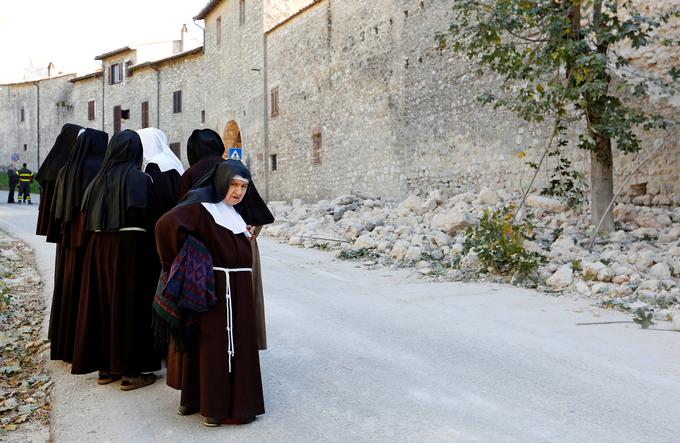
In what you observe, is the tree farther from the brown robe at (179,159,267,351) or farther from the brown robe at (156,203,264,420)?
the brown robe at (156,203,264,420)

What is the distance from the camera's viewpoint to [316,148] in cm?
1959

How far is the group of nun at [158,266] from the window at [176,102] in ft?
88.4

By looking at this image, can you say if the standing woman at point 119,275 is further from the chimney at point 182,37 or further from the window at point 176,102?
the chimney at point 182,37

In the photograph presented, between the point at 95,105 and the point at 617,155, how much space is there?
36.0 m

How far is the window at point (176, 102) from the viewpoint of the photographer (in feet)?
100

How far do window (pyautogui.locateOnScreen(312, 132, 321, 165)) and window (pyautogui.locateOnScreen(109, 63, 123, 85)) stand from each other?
70.5 feet

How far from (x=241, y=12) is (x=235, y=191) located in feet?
74.1

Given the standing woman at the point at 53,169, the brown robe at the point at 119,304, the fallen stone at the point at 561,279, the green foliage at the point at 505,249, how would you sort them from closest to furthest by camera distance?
the brown robe at the point at 119,304 < the standing woman at the point at 53,169 < the fallen stone at the point at 561,279 < the green foliage at the point at 505,249

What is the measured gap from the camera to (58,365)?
4656 millimetres

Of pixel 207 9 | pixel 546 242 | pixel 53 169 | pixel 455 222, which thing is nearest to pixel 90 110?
pixel 207 9

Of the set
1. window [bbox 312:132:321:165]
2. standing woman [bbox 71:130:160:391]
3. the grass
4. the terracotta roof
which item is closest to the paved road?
standing woman [bbox 71:130:160:391]

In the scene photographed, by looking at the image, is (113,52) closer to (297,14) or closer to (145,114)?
(145,114)

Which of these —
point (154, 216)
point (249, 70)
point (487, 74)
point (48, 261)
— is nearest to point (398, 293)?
point (154, 216)

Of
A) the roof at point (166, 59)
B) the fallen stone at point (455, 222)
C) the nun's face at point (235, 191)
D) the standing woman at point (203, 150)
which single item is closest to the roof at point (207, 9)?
the roof at point (166, 59)
